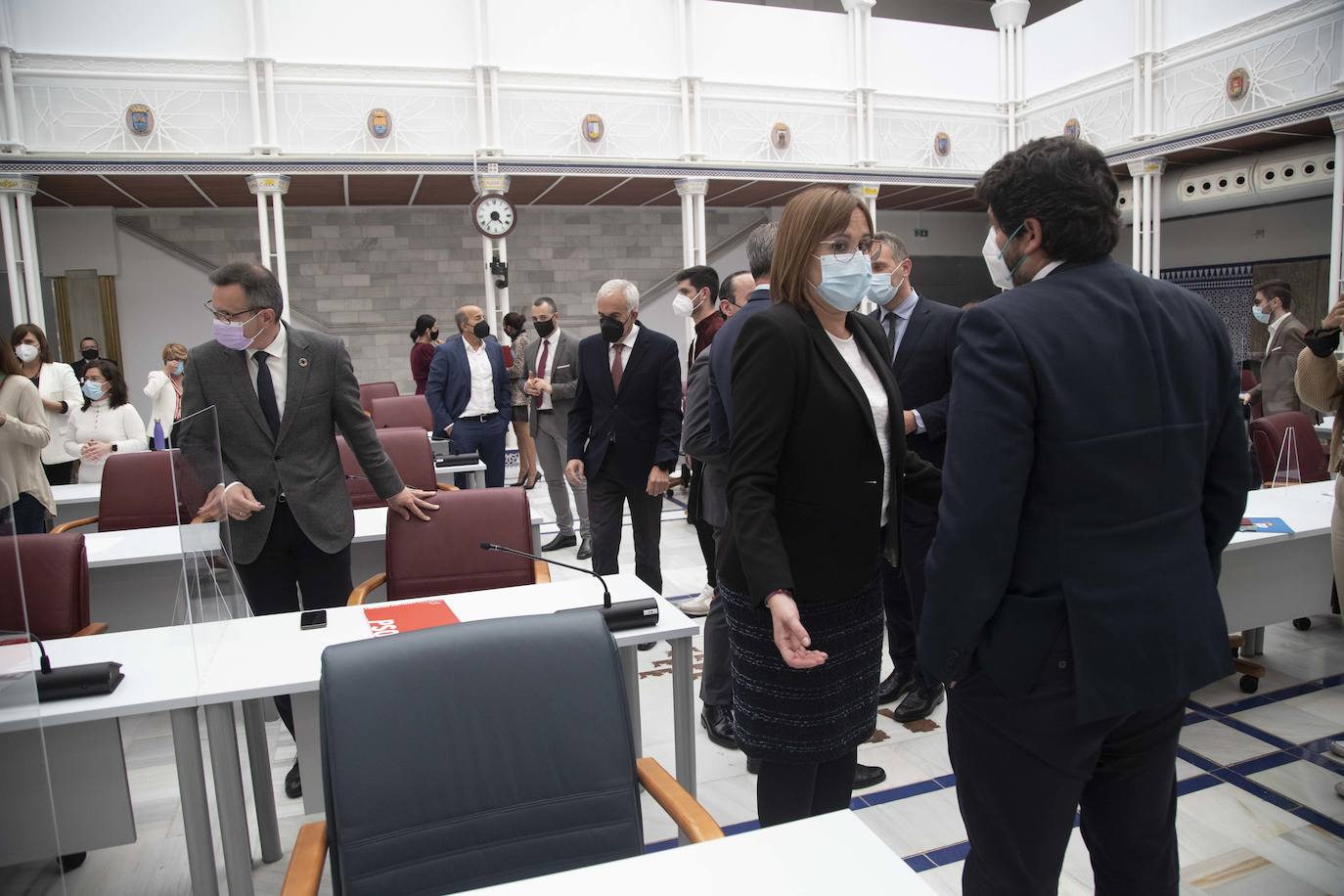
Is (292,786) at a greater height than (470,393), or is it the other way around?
(470,393)

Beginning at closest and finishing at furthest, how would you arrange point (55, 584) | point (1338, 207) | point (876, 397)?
1. point (876, 397)
2. point (55, 584)
3. point (1338, 207)

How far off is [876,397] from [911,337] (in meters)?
1.33

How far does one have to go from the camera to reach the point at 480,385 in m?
6.46

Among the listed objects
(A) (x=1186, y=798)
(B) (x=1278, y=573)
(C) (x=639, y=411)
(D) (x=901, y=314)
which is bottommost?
(A) (x=1186, y=798)

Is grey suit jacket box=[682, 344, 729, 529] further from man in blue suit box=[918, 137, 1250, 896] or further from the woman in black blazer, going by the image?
man in blue suit box=[918, 137, 1250, 896]

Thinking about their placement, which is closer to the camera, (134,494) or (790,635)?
(790,635)

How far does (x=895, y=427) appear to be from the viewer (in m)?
1.88

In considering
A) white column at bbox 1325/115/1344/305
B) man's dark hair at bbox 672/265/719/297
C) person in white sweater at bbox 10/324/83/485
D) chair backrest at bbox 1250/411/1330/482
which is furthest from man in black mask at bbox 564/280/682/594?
white column at bbox 1325/115/1344/305

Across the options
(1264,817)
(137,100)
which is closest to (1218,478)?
(1264,817)

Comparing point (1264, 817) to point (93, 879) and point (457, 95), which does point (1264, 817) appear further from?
point (457, 95)

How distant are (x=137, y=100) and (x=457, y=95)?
11.2ft

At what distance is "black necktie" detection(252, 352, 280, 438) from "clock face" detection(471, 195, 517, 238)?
8.01 meters

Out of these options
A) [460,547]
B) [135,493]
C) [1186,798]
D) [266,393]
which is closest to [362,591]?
[460,547]

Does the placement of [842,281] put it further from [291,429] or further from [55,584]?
[55,584]
